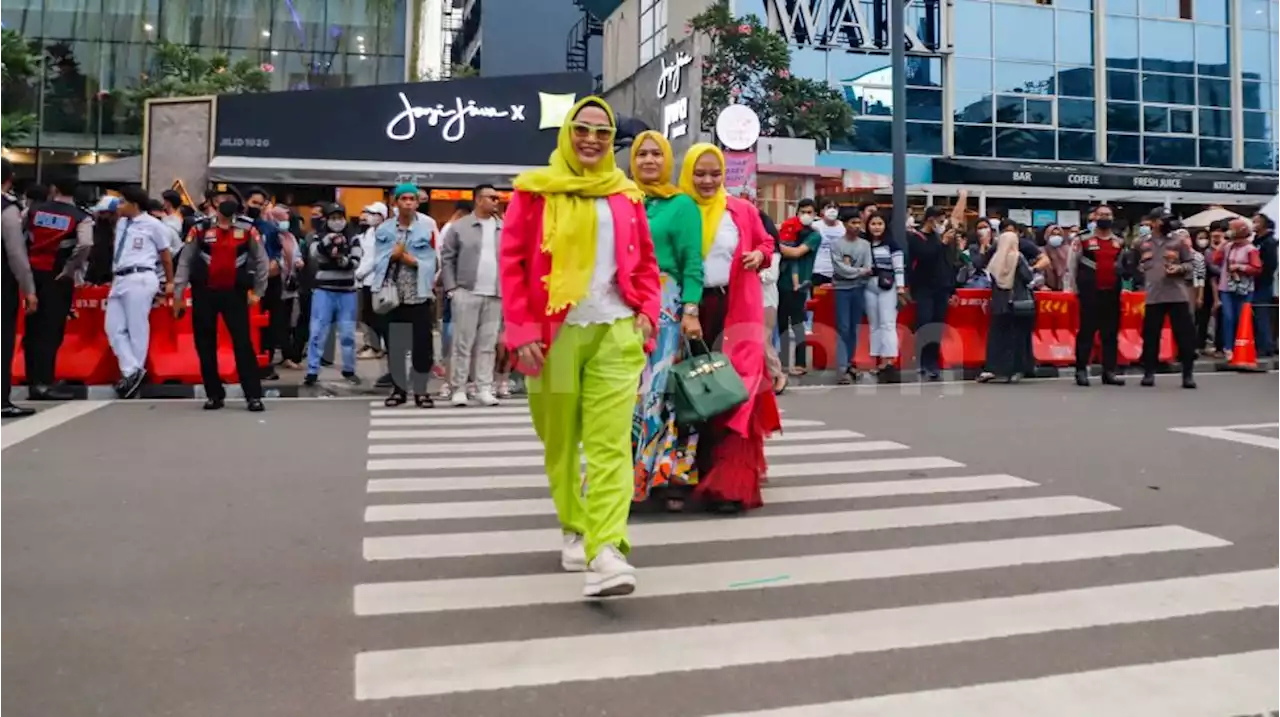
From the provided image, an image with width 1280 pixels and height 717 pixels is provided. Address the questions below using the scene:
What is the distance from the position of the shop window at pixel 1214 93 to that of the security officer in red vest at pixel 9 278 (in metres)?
42.9

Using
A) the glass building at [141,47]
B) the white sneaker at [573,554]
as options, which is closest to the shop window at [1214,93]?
the glass building at [141,47]

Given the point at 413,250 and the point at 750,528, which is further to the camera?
the point at 413,250

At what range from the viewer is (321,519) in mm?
5770

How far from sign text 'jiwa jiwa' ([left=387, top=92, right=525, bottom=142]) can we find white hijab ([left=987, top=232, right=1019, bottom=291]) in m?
13.6

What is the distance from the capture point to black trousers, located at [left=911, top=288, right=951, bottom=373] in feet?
43.6

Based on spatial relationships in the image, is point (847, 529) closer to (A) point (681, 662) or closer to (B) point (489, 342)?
(A) point (681, 662)

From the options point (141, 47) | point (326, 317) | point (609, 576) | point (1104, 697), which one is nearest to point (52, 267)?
point (326, 317)

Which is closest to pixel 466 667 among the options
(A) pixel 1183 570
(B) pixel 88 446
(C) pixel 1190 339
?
(A) pixel 1183 570

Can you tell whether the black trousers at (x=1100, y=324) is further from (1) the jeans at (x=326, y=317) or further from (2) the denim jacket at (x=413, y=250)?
(1) the jeans at (x=326, y=317)

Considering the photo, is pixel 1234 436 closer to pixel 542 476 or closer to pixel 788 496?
pixel 788 496

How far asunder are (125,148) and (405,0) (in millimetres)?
12384

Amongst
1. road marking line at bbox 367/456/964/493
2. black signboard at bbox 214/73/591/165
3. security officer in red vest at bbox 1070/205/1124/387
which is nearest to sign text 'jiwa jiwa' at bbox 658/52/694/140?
black signboard at bbox 214/73/591/165

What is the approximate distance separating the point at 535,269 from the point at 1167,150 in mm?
43235

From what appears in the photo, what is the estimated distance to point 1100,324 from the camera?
1295 centimetres
